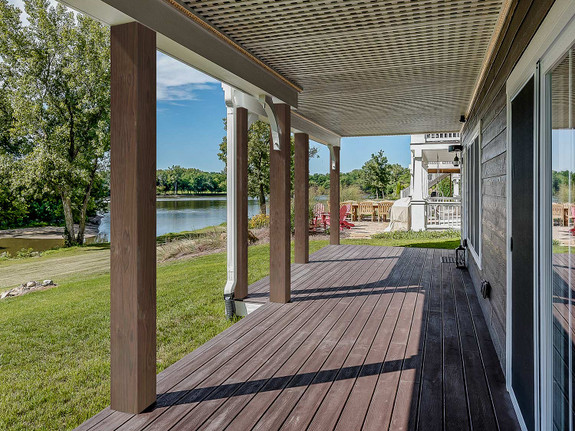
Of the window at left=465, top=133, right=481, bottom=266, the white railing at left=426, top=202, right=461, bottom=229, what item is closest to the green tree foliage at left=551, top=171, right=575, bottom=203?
the window at left=465, top=133, right=481, bottom=266

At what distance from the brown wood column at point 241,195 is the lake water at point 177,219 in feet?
27.8

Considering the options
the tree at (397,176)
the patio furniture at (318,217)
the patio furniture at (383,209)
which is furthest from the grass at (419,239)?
the tree at (397,176)

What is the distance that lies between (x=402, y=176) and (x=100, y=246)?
27194 millimetres

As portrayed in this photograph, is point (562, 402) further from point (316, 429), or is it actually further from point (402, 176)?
point (402, 176)

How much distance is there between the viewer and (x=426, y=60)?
3545mm

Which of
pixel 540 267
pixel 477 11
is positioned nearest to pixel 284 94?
pixel 477 11

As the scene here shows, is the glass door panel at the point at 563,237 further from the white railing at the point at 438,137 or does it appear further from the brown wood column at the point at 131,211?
the white railing at the point at 438,137

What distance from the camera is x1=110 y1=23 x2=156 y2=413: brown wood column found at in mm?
2150

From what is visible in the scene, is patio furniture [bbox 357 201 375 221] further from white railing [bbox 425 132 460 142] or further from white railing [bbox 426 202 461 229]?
white railing [bbox 425 132 460 142]

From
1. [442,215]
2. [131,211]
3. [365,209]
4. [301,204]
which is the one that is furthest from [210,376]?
[365,209]

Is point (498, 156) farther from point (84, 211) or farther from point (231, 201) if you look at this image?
point (84, 211)

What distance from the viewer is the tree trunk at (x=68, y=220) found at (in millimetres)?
16125

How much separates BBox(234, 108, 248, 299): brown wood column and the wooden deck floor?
33 cm

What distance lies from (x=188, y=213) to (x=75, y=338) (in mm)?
11512
